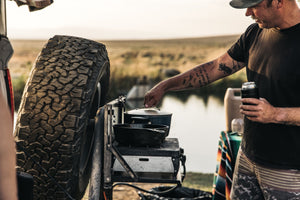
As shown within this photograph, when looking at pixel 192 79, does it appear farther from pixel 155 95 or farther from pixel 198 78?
pixel 155 95

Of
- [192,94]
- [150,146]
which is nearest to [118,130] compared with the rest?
[150,146]

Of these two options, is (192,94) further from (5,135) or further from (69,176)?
(5,135)

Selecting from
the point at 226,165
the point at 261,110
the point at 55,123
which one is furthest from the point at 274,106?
the point at 226,165

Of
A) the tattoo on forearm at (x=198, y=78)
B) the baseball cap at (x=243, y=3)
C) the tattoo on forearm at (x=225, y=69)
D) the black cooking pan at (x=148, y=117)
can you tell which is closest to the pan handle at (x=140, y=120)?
the black cooking pan at (x=148, y=117)

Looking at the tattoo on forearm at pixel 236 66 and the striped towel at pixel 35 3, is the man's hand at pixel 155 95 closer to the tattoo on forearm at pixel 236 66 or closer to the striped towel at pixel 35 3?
the tattoo on forearm at pixel 236 66

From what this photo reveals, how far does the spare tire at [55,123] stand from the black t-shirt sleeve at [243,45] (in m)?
1.12

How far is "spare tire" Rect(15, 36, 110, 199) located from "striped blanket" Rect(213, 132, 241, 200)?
1600mm

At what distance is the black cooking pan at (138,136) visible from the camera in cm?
282

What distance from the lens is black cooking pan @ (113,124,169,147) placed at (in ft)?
9.25

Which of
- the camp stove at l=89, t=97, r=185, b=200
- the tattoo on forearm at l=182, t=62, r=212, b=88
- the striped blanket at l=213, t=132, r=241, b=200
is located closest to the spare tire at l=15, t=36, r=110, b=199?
the camp stove at l=89, t=97, r=185, b=200

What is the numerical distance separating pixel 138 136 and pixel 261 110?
0.86m

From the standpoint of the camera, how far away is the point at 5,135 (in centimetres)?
115

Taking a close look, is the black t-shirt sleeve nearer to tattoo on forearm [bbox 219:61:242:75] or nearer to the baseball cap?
tattoo on forearm [bbox 219:61:242:75]

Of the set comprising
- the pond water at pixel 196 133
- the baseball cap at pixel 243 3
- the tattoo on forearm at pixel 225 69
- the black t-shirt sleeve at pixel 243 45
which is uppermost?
the baseball cap at pixel 243 3
